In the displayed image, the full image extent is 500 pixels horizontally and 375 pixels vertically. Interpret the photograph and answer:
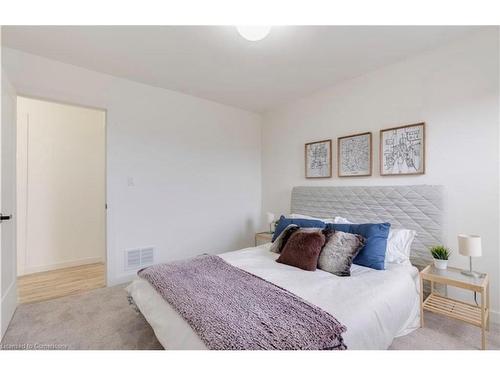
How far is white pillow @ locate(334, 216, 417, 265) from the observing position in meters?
2.16

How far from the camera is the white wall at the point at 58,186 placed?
3242mm

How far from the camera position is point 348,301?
1.46 m

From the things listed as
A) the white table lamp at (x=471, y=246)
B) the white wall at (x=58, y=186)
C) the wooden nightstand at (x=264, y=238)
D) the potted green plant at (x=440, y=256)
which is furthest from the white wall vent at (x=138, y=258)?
the white table lamp at (x=471, y=246)

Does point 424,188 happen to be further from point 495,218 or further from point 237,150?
point 237,150

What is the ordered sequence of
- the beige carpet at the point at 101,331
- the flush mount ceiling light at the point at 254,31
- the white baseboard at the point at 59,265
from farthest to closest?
1. the white baseboard at the point at 59,265
2. the beige carpet at the point at 101,331
3. the flush mount ceiling light at the point at 254,31

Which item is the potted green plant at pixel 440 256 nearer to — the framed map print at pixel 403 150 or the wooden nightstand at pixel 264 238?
the framed map print at pixel 403 150

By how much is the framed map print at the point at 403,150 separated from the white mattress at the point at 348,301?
0.98 meters

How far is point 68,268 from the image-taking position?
11.5 feet

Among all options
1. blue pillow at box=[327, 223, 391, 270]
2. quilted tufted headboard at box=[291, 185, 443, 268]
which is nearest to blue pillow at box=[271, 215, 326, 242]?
blue pillow at box=[327, 223, 391, 270]

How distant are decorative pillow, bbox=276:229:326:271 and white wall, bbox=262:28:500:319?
3.68 feet

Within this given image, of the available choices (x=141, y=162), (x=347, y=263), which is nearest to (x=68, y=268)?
(x=141, y=162)

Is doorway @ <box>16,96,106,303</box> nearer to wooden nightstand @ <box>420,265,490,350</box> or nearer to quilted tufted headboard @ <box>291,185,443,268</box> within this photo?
quilted tufted headboard @ <box>291,185,443,268</box>

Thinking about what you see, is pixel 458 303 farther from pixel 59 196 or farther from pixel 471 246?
pixel 59 196
